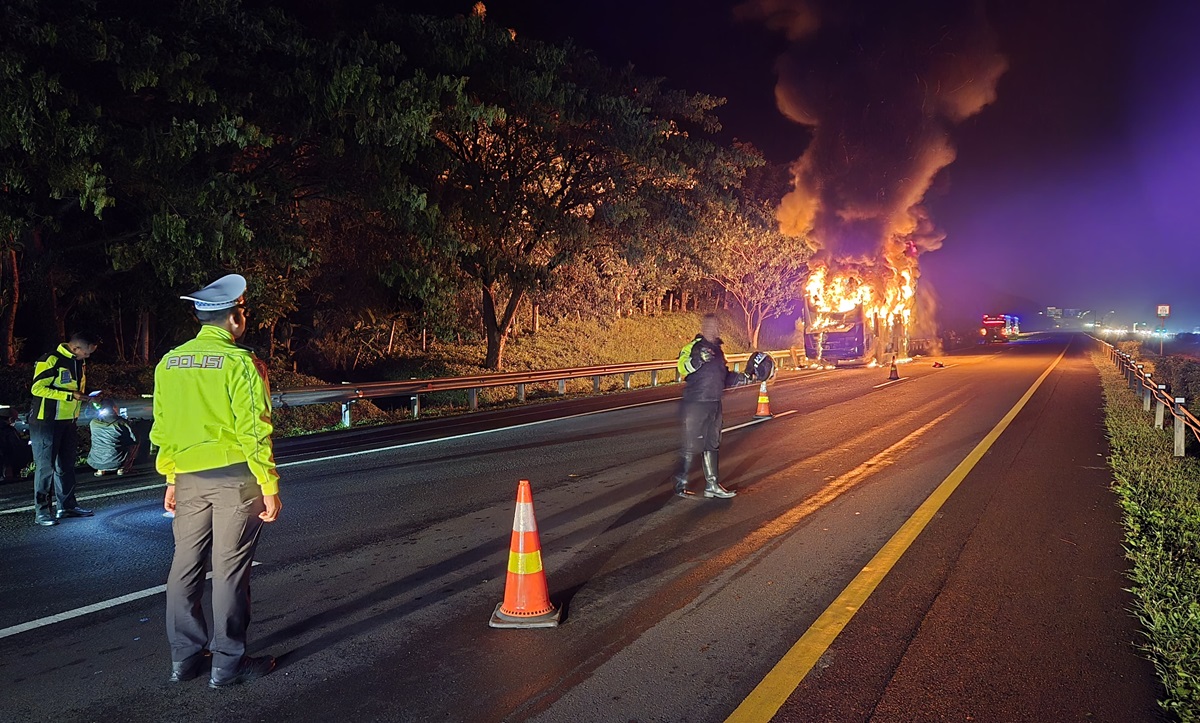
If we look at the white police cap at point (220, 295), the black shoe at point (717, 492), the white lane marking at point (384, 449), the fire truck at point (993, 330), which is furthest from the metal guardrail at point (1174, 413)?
the fire truck at point (993, 330)

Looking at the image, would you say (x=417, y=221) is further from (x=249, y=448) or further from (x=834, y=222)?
(x=834, y=222)

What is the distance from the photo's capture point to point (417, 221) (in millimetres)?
15914

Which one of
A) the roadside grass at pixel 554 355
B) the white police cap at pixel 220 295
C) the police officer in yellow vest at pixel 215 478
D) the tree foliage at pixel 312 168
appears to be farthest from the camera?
the roadside grass at pixel 554 355

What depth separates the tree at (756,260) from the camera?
32.9 m

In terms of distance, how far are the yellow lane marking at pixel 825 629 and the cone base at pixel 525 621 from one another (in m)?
1.29

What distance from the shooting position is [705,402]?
8.01 metres

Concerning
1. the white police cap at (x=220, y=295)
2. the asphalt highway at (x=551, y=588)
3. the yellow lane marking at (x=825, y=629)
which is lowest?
the yellow lane marking at (x=825, y=629)

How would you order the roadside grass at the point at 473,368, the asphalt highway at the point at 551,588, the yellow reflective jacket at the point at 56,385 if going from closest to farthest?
1. the asphalt highway at the point at 551,588
2. the yellow reflective jacket at the point at 56,385
3. the roadside grass at the point at 473,368

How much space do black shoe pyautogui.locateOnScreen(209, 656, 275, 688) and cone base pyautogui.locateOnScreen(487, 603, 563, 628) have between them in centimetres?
121

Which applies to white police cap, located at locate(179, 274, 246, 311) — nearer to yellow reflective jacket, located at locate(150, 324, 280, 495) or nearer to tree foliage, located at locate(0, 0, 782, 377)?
yellow reflective jacket, located at locate(150, 324, 280, 495)

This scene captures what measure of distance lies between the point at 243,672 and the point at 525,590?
5.02 feet

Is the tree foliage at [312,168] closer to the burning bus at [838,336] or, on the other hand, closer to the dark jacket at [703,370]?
the dark jacket at [703,370]

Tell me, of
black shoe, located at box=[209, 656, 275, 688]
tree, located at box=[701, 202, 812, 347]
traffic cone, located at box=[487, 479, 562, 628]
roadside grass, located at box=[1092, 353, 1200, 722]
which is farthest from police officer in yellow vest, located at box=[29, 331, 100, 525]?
tree, located at box=[701, 202, 812, 347]

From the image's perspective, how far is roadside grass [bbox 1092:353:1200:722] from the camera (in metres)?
3.85
